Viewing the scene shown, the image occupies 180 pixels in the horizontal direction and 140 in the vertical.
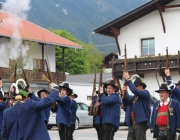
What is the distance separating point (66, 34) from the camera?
266ft

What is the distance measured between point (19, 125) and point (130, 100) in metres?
4.64

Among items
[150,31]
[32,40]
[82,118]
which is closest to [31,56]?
[32,40]

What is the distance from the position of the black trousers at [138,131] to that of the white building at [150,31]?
61.9 feet

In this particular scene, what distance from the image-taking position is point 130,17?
115 feet

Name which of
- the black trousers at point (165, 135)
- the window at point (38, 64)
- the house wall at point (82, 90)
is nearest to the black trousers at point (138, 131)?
the black trousers at point (165, 135)

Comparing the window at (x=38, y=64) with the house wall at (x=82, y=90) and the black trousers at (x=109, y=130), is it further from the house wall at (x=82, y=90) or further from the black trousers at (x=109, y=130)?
the black trousers at (x=109, y=130)

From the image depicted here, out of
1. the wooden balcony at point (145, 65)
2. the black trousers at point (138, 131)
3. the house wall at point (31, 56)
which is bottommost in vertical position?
the black trousers at point (138, 131)

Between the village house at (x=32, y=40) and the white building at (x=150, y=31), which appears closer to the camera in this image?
the white building at (x=150, y=31)

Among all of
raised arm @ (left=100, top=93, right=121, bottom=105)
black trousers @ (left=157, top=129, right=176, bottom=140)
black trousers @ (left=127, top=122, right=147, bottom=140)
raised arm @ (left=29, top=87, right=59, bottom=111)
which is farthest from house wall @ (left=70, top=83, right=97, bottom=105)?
raised arm @ (left=29, top=87, right=59, bottom=111)

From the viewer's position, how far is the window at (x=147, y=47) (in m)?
34.6

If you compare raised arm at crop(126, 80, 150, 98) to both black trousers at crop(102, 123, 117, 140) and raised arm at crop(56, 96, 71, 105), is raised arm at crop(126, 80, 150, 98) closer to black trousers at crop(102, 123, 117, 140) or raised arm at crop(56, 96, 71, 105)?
black trousers at crop(102, 123, 117, 140)

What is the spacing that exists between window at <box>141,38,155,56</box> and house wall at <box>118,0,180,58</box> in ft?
0.83

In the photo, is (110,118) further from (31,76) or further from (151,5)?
(31,76)

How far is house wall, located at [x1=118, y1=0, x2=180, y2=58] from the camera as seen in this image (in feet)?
110
